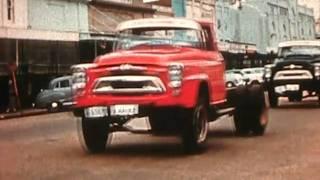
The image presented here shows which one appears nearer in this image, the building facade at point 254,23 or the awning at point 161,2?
the awning at point 161,2

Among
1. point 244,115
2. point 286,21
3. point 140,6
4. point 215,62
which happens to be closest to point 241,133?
point 244,115

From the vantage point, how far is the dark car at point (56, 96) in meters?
31.0

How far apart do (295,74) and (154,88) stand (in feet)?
47.2

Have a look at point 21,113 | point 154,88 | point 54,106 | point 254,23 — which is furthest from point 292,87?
point 254,23

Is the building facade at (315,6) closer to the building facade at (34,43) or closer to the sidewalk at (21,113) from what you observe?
the building facade at (34,43)

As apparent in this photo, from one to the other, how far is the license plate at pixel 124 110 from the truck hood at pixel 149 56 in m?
0.71

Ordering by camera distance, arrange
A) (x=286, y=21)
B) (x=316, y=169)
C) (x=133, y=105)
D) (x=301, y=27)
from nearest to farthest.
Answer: (x=316, y=169) → (x=133, y=105) → (x=286, y=21) → (x=301, y=27)

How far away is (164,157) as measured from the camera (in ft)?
38.8

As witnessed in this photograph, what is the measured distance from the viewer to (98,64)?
1192 centimetres

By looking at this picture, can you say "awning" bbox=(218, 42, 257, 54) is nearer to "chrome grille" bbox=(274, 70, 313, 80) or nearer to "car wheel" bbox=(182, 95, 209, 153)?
"chrome grille" bbox=(274, 70, 313, 80)

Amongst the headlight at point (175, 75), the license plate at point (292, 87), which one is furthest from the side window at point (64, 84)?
the headlight at point (175, 75)

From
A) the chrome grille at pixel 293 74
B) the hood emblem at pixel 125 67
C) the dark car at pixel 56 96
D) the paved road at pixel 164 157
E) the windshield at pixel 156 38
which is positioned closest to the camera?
the paved road at pixel 164 157

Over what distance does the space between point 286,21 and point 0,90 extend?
48.6 m

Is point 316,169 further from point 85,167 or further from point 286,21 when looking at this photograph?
point 286,21
